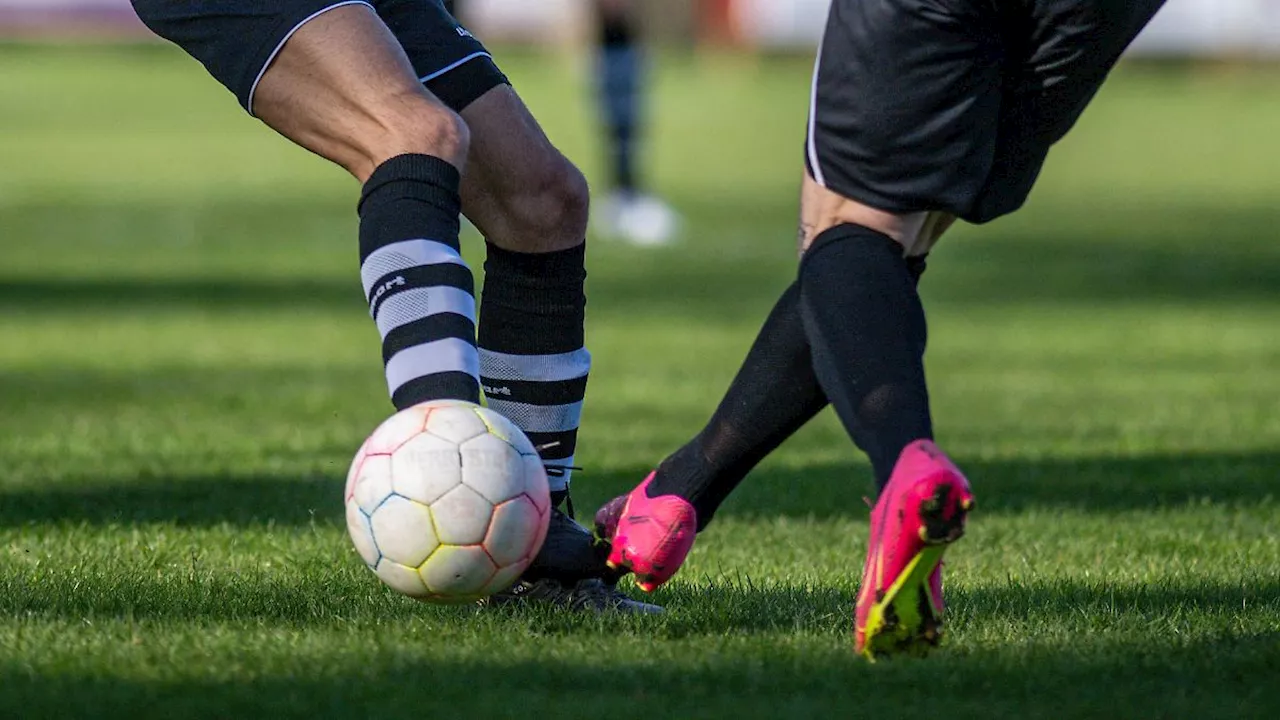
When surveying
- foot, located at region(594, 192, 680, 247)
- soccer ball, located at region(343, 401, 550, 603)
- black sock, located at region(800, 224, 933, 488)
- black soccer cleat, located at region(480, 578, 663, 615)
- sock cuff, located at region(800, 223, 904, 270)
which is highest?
sock cuff, located at region(800, 223, 904, 270)

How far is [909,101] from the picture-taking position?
11.2ft

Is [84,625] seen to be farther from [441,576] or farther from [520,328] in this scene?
[520,328]

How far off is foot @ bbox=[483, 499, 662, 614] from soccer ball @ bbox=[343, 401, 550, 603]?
33 cm

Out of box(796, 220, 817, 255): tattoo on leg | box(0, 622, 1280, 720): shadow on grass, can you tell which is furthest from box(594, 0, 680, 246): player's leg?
box(0, 622, 1280, 720): shadow on grass

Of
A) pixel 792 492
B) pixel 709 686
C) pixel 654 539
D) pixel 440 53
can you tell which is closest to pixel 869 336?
pixel 654 539

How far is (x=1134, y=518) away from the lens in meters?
5.05

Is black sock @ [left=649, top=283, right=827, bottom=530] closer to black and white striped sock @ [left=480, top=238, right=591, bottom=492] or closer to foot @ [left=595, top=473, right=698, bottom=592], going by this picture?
foot @ [left=595, top=473, right=698, bottom=592]

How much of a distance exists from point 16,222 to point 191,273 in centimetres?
370

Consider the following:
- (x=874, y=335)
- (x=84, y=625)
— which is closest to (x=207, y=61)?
(x=84, y=625)

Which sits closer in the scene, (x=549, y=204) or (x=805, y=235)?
(x=805, y=235)

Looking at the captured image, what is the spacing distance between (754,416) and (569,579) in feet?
1.47

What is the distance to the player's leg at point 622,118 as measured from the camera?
50.4ft

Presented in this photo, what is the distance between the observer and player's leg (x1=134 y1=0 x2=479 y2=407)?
343 centimetres

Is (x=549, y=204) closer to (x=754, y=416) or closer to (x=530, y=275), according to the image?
(x=530, y=275)
